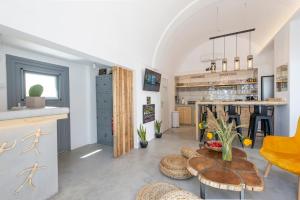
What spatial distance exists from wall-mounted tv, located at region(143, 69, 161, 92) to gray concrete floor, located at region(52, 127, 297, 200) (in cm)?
186

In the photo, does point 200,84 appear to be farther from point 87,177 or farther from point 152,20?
point 87,177

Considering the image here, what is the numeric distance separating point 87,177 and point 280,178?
3206 millimetres

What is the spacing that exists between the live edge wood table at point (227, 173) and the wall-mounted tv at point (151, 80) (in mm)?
2756

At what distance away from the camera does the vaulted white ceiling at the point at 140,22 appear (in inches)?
72.8

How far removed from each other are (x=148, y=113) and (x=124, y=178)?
238 centimetres

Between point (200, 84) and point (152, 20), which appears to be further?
point (200, 84)

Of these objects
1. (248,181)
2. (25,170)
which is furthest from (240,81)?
(25,170)

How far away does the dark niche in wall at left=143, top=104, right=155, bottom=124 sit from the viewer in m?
4.54

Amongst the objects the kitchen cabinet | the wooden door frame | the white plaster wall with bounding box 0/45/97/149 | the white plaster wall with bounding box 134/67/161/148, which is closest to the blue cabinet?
the white plaster wall with bounding box 0/45/97/149

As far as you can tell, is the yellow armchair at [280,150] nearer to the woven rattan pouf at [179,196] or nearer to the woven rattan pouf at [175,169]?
the woven rattan pouf at [175,169]

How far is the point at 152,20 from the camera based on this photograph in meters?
3.78

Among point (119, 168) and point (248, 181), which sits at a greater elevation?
point (248, 181)

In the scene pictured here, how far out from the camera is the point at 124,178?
2588mm

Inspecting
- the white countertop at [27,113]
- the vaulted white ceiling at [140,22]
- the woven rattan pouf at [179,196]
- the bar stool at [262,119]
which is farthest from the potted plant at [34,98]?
the bar stool at [262,119]
